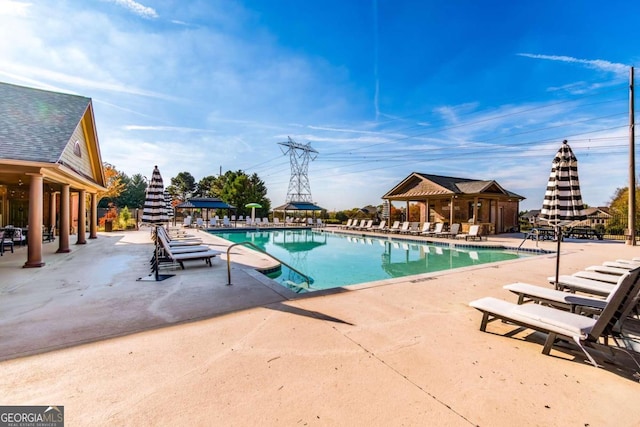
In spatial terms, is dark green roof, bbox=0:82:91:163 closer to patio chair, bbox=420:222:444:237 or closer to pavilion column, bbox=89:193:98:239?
pavilion column, bbox=89:193:98:239

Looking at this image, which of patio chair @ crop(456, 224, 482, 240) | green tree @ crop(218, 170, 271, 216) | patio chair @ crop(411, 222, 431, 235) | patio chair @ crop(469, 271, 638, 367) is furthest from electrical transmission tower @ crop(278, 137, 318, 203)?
patio chair @ crop(469, 271, 638, 367)

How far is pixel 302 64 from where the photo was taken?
12969 mm

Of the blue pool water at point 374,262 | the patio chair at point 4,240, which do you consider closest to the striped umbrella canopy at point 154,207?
the blue pool water at point 374,262

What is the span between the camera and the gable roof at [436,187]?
59.7 feet

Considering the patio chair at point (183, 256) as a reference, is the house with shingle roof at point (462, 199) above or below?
above

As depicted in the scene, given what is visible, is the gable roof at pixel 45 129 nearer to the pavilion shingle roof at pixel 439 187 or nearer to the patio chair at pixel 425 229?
the patio chair at pixel 425 229

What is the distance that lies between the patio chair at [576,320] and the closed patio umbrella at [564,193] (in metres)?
2.19

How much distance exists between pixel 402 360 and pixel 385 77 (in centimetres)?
1567

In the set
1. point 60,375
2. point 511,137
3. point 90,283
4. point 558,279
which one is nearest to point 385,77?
point 511,137

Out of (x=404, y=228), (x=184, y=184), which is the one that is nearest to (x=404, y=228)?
(x=404, y=228)

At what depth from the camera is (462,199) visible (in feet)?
64.2

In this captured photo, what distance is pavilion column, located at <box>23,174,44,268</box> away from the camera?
23.6ft

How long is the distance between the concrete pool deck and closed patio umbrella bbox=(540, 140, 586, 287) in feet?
5.79

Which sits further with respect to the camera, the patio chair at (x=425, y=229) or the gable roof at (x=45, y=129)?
the patio chair at (x=425, y=229)
